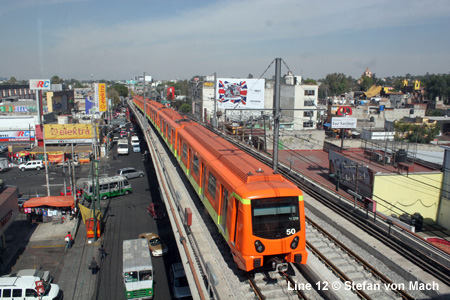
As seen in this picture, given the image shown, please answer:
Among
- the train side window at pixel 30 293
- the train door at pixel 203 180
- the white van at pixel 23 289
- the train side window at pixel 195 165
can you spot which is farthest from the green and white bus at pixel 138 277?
the train door at pixel 203 180

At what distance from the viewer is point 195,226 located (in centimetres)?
912

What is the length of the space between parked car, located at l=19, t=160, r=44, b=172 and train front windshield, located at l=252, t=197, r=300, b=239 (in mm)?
28793

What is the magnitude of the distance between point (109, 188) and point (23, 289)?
11.8 meters

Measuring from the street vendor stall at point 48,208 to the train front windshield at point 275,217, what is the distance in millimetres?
15783

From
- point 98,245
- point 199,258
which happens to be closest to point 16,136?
point 98,245

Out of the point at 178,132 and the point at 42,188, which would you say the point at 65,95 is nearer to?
the point at 42,188

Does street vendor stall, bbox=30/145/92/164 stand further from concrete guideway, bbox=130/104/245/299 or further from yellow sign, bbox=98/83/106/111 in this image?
concrete guideway, bbox=130/104/245/299

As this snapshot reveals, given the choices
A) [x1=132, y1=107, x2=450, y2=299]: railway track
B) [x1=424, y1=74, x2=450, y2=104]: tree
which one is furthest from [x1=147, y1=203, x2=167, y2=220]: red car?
[x1=424, y1=74, x2=450, y2=104]: tree

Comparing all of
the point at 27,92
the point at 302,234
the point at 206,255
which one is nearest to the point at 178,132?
the point at 206,255

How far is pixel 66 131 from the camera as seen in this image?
35344mm

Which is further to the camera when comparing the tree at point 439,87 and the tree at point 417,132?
the tree at point 439,87

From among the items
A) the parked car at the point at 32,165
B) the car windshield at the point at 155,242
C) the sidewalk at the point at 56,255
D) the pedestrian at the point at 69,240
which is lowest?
the sidewalk at the point at 56,255

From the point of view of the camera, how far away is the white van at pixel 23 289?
11.1m

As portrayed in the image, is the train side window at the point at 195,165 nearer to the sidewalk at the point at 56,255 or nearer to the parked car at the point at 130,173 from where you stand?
the sidewalk at the point at 56,255
